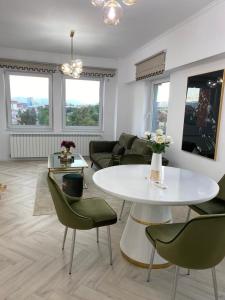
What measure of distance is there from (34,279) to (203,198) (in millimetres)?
1445

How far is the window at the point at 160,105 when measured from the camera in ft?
15.9

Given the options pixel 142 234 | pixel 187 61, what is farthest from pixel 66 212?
pixel 187 61

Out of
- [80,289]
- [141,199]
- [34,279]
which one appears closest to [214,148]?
[141,199]

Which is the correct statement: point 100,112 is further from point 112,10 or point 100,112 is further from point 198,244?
point 198,244

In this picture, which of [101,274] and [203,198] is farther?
[101,274]

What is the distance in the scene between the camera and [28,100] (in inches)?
228

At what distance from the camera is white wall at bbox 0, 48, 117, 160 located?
5387 mm

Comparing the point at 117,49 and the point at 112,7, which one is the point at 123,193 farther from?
the point at 117,49

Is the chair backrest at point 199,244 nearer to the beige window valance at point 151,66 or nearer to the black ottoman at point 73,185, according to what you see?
the black ottoman at point 73,185

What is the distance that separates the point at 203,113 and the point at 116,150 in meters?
2.28

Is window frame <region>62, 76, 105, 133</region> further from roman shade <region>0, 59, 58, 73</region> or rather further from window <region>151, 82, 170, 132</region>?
window <region>151, 82, 170, 132</region>

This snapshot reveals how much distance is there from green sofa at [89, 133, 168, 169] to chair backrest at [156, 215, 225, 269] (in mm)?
2321

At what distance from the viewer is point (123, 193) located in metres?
1.73

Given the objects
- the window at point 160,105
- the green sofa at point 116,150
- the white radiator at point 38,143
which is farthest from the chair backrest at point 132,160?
the white radiator at point 38,143
